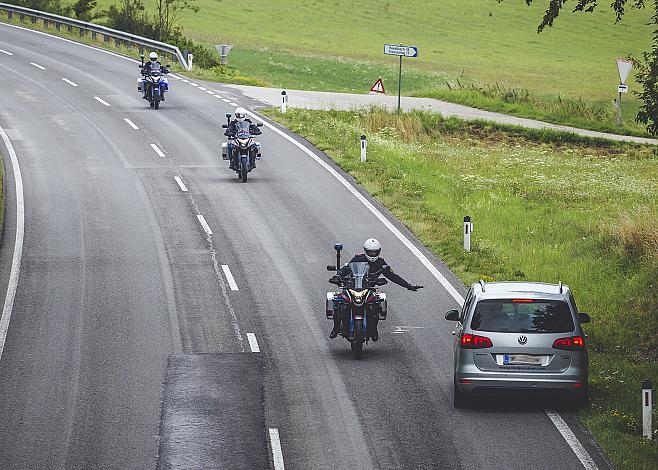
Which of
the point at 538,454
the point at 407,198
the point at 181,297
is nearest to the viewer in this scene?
the point at 538,454

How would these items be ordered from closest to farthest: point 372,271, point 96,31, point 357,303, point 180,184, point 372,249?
1. point 357,303
2. point 372,249
3. point 372,271
4. point 180,184
5. point 96,31

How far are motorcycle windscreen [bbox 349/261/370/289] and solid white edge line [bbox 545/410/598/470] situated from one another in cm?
335

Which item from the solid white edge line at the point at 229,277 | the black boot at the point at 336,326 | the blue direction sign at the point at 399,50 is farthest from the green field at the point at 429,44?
the black boot at the point at 336,326

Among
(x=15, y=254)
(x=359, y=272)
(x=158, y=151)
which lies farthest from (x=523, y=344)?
(x=158, y=151)

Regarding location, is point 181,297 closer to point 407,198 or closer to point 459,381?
point 459,381

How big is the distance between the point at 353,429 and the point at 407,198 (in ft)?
50.9

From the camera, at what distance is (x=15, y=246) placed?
962 inches

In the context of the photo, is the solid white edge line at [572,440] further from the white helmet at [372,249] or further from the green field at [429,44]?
the green field at [429,44]

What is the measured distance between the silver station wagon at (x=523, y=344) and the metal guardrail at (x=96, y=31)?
3972 cm

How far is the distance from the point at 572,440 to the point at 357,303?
161 inches

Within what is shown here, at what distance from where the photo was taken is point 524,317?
48.7 feet

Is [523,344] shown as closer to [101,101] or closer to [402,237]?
[402,237]

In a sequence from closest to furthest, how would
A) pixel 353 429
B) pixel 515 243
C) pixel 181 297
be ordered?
1. pixel 353 429
2. pixel 181 297
3. pixel 515 243

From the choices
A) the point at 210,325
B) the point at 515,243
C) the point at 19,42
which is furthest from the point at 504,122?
the point at 210,325
